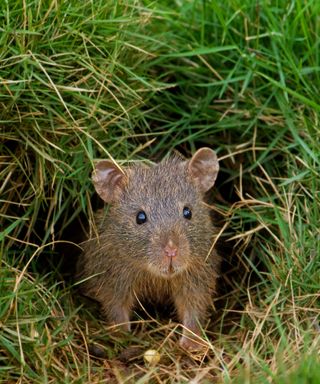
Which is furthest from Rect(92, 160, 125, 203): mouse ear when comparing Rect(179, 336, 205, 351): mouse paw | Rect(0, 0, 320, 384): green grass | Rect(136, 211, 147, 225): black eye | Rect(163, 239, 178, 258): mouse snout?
Rect(179, 336, 205, 351): mouse paw

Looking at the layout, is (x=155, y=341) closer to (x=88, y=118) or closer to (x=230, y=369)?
(x=230, y=369)

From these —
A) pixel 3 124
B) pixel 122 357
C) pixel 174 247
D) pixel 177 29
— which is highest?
pixel 177 29

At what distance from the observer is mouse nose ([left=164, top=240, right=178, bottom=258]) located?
496 centimetres

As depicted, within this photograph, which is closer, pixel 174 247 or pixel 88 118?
pixel 174 247

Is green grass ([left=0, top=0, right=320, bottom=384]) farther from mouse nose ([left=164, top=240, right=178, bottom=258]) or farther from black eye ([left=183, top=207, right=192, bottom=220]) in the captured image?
mouse nose ([left=164, top=240, right=178, bottom=258])

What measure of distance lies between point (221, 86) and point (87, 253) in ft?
5.19

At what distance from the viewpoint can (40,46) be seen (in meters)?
5.14

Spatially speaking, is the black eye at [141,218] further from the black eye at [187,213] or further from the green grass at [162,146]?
the green grass at [162,146]

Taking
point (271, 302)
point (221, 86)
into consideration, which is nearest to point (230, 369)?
point (271, 302)

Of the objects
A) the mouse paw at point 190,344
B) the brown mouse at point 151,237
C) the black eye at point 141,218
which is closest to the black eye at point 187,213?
the brown mouse at point 151,237

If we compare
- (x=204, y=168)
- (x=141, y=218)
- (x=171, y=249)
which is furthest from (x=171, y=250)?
(x=204, y=168)

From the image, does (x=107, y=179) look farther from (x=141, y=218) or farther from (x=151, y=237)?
(x=151, y=237)

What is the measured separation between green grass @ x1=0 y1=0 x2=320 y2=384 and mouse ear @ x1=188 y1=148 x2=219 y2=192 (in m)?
0.26

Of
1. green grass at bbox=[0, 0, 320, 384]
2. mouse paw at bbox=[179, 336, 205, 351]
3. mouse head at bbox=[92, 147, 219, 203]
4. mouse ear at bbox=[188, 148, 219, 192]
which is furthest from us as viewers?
mouse ear at bbox=[188, 148, 219, 192]
